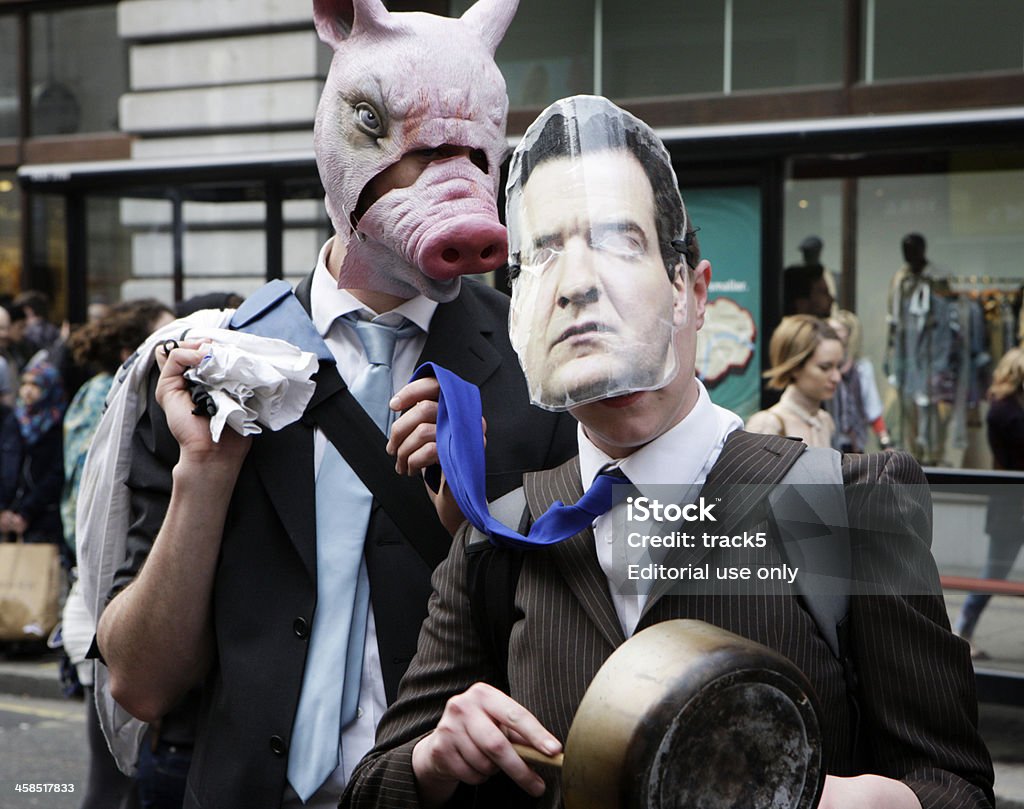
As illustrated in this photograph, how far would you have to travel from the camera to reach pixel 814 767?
132 centimetres

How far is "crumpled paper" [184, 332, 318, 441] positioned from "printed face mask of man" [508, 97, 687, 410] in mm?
641

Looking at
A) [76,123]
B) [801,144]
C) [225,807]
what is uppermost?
[76,123]

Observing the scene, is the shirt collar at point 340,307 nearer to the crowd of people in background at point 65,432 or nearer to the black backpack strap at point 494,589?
the black backpack strap at point 494,589

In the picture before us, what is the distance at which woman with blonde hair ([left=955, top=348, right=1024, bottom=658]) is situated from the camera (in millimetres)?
6277

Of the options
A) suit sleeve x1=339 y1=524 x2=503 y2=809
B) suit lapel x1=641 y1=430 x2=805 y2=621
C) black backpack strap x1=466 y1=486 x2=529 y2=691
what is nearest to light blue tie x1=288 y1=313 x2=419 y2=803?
suit sleeve x1=339 y1=524 x2=503 y2=809

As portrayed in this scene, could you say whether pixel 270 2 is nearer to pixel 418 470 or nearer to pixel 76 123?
pixel 76 123

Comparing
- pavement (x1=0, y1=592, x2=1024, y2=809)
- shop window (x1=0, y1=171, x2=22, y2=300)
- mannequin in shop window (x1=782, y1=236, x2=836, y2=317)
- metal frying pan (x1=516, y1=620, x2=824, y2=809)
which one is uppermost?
shop window (x1=0, y1=171, x2=22, y2=300)

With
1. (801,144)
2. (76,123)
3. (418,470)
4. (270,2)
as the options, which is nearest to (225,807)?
(418,470)

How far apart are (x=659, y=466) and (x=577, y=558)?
155mm

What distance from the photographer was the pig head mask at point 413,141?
212 centimetres

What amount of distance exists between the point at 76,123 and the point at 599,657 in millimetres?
12810

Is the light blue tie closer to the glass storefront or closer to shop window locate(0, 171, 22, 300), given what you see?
the glass storefront

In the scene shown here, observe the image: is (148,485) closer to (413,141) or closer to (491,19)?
(413,141)

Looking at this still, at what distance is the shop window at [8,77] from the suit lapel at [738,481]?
44.1 ft
